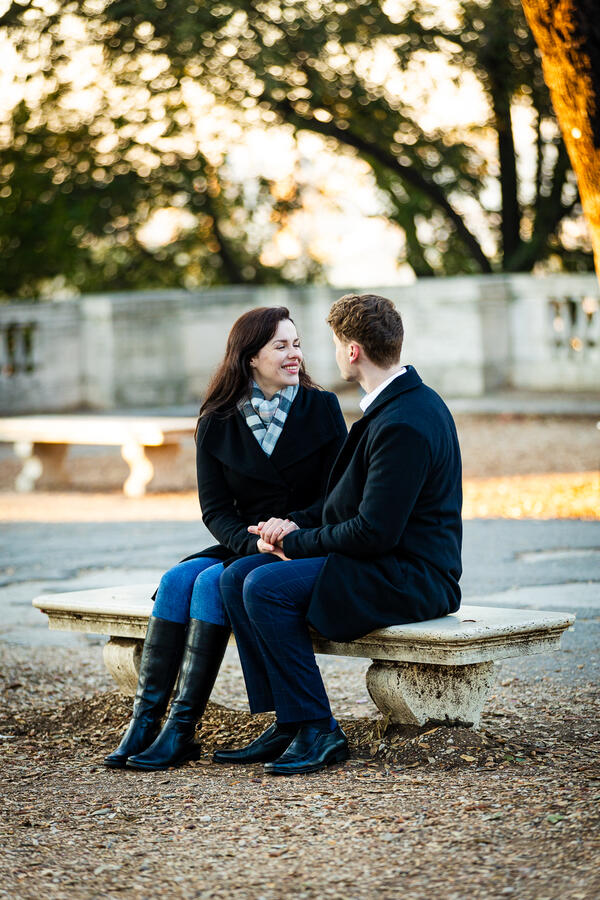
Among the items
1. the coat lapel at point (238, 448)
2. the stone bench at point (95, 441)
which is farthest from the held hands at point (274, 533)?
the stone bench at point (95, 441)

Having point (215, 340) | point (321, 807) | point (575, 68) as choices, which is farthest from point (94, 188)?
point (321, 807)

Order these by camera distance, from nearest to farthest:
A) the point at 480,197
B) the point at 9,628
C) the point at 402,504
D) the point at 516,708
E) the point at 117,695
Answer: the point at 402,504, the point at 516,708, the point at 117,695, the point at 9,628, the point at 480,197

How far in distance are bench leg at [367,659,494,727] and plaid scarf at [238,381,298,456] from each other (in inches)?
38.7

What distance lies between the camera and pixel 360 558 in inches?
170

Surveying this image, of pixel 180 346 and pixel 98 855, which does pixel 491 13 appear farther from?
pixel 98 855

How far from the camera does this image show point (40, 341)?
2139 centimetres

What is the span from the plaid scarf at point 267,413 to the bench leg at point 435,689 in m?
0.98

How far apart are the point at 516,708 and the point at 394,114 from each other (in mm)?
19769

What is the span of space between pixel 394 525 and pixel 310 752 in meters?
0.82

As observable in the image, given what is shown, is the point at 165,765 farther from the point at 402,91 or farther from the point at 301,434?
the point at 402,91

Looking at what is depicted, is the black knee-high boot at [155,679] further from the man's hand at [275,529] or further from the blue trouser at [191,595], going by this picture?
the man's hand at [275,529]

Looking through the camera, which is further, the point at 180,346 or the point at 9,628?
the point at 180,346

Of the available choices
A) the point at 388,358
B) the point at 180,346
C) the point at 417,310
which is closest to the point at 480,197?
the point at 417,310

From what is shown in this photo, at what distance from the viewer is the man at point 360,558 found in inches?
166
